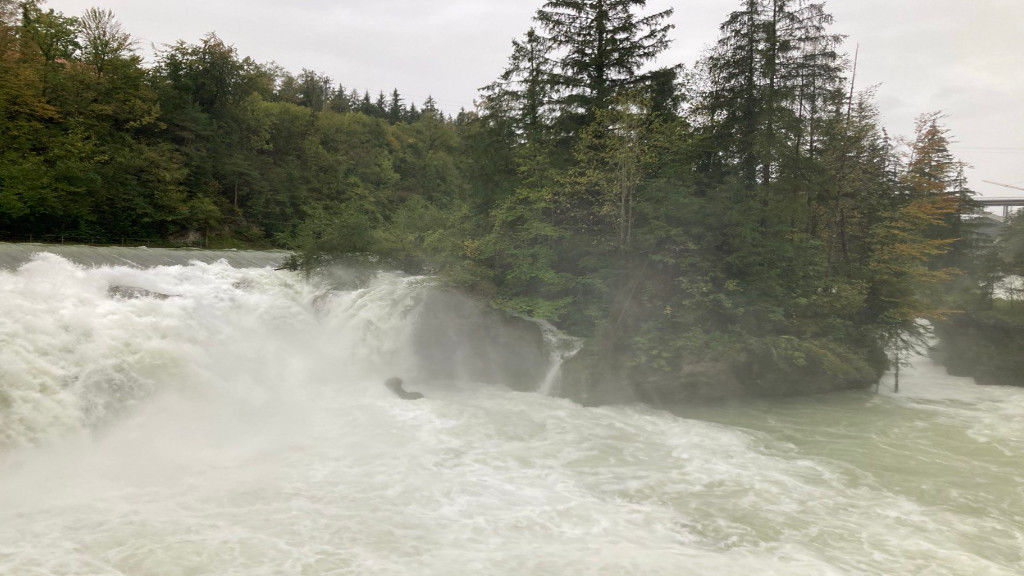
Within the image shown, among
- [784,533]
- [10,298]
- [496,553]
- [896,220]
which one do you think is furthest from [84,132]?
[896,220]

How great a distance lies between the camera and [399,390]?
1270 cm

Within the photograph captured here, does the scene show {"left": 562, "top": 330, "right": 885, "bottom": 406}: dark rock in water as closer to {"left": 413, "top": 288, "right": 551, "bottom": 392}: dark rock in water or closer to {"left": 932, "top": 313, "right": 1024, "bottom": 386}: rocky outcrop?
{"left": 413, "top": 288, "right": 551, "bottom": 392}: dark rock in water

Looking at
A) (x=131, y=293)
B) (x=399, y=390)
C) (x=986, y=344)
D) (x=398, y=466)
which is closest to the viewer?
(x=398, y=466)

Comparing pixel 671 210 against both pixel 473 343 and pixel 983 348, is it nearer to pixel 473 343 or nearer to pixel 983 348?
pixel 473 343

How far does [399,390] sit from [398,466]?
422 cm

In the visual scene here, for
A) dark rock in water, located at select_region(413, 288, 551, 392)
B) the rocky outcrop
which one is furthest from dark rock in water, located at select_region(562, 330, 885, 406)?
the rocky outcrop

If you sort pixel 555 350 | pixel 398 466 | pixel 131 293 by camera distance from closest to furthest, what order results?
pixel 398 466 → pixel 131 293 → pixel 555 350

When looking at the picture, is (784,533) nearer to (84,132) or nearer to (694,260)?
(694,260)

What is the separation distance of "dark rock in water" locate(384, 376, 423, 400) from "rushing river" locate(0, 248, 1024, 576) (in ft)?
1.44

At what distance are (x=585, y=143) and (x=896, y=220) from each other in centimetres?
1200

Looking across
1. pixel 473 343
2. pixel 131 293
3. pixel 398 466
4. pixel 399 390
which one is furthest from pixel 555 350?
pixel 131 293

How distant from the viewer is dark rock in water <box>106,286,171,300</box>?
1179 cm

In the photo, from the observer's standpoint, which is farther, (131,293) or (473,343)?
(473,343)

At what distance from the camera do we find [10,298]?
31.9 feet
